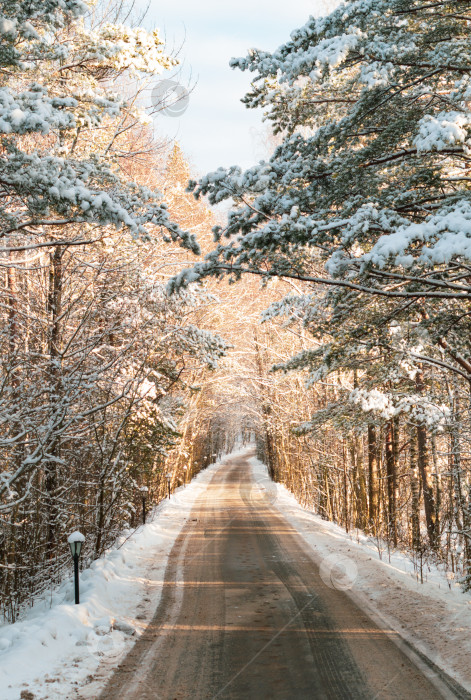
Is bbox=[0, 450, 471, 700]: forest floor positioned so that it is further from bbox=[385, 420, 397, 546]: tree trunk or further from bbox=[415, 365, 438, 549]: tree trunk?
bbox=[385, 420, 397, 546]: tree trunk

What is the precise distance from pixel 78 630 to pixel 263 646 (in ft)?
6.97

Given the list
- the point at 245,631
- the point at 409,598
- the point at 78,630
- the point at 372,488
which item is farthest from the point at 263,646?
the point at 372,488

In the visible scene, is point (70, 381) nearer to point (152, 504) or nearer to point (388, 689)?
point (388, 689)

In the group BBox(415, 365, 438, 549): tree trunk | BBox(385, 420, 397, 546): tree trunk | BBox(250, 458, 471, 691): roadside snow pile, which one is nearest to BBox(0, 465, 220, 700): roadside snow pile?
BBox(250, 458, 471, 691): roadside snow pile

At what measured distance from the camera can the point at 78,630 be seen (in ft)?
20.1

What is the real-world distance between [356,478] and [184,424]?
1008 centimetres

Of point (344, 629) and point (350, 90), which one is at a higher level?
point (350, 90)

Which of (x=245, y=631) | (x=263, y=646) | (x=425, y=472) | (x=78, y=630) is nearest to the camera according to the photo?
(x=263, y=646)

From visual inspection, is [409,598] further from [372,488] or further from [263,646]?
[372,488]

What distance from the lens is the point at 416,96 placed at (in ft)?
20.0

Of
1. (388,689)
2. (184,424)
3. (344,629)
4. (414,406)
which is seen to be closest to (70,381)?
(344,629)

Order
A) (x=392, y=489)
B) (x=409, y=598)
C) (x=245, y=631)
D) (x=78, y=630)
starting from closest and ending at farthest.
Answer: (x=78, y=630) → (x=245, y=631) → (x=409, y=598) → (x=392, y=489)

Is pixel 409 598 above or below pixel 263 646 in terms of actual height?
below

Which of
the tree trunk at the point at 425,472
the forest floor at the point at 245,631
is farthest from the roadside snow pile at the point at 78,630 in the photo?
the tree trunk at the point at 425,472
